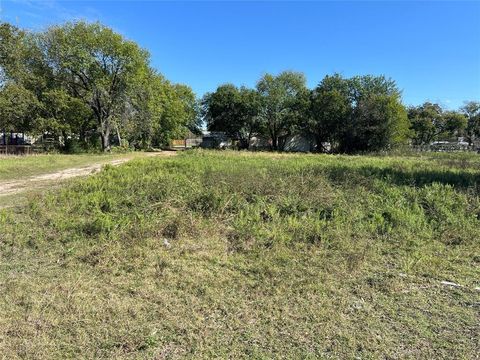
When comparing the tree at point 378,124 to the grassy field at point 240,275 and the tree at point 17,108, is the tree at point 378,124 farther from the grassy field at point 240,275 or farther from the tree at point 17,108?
the grassy field at point 240,275

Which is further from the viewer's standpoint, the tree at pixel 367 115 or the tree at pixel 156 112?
the tree at pixel 367 115

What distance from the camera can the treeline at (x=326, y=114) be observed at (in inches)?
1727

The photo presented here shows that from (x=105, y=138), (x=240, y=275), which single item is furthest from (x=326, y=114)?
(x=240, y=275)

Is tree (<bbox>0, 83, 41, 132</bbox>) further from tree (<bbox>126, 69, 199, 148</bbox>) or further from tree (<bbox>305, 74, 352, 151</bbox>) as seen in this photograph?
tree (<bbox>305, 74, 352, 151</bbox>)

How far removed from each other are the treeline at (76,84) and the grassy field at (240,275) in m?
30.0

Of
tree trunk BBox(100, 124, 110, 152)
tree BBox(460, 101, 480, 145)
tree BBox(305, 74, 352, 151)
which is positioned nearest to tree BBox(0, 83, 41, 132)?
tree trunk BBox(100, 124, 110, 152)

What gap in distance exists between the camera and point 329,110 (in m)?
48.0

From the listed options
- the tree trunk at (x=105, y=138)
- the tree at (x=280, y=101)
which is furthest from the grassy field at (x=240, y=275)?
the tree at (x=280, y=101)

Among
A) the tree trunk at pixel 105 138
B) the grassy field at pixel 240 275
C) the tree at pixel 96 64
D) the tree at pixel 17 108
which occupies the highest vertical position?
the tree at pixel 96 64

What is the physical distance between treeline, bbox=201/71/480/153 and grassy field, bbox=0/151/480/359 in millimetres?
38419

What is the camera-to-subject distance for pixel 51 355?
2.75 m

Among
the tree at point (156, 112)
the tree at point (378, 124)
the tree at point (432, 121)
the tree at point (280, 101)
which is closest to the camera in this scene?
the tree at point (156, 112)

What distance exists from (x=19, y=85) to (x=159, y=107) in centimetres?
1579

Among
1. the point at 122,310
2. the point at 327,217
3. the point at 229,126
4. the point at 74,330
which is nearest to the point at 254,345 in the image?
the point at 122,310
